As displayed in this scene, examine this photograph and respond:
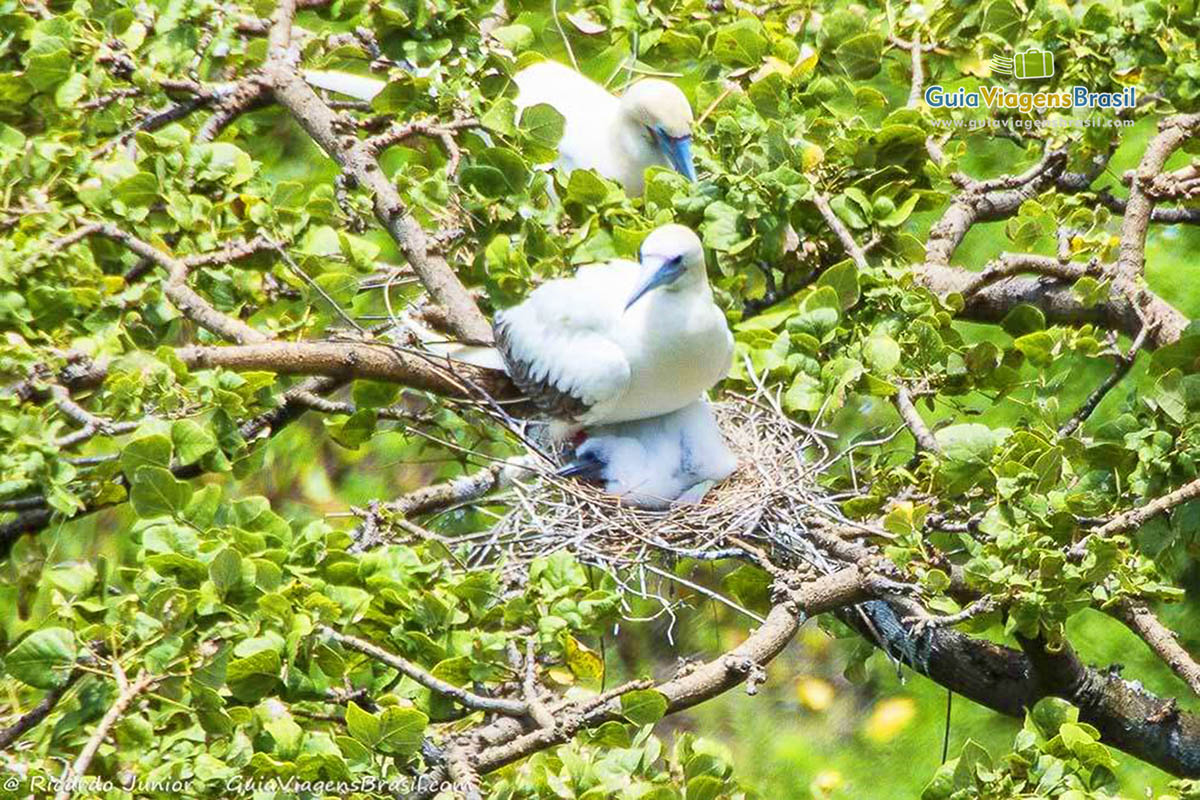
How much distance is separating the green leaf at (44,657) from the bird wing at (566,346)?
1.20 metres

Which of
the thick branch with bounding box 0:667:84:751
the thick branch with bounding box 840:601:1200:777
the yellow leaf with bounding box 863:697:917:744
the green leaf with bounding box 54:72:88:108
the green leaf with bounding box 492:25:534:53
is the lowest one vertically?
the yellow leaf with bounding box 863:697:917:744

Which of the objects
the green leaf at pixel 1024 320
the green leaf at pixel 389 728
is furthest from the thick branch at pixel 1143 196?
the green leaf at pixel 389 728

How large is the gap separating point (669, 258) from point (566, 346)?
32cm

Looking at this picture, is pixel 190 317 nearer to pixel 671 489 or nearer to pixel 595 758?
pixel 671 489

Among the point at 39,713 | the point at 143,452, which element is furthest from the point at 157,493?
the point at 39,713

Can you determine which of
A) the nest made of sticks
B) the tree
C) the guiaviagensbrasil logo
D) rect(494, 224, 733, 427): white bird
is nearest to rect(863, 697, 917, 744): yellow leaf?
the tree

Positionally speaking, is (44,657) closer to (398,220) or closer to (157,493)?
(157,493)

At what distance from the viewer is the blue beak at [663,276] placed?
2.80 metres

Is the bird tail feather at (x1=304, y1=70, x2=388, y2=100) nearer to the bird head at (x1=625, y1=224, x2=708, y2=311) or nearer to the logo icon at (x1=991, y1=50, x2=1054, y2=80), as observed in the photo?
the bird head at (x1=625, y1=224, x2=708, y2=311)

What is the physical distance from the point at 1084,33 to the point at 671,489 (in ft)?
4.04

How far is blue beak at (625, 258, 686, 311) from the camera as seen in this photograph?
9.18 ft

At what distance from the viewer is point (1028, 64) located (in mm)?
3174

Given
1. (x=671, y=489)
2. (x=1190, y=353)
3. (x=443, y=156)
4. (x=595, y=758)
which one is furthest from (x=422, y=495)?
(x=1190, y=353)

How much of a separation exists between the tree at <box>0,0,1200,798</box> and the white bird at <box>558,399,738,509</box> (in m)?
0.15
